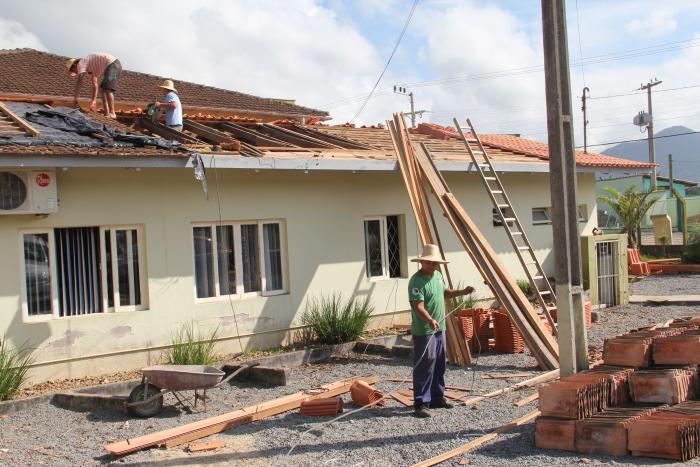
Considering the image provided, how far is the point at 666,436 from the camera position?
6.27 m

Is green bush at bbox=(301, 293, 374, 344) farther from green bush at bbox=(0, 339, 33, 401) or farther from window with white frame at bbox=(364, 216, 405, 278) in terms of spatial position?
green bush at bbox=(0, 339, 33, 401)

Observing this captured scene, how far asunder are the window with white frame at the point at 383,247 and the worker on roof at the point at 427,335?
5.51 metres

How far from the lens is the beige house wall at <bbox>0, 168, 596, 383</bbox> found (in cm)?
1019

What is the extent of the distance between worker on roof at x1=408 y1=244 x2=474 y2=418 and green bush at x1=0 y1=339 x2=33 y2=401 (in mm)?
4827

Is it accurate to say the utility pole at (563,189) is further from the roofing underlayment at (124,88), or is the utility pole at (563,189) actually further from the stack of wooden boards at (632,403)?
the roofing underlayment at (124,88)

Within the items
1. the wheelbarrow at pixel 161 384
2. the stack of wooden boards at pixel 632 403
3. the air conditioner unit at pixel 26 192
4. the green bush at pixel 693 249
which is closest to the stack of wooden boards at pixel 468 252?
the stack of wooden boards at pixel 632 403

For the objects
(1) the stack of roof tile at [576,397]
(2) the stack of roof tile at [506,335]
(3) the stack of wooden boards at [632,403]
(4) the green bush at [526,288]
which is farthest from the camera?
(4) the green bush at [526,288]

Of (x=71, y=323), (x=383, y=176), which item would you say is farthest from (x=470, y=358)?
(x=71, y=323)

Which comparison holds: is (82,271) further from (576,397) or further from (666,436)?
(666,436)

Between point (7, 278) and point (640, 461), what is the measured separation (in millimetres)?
7820

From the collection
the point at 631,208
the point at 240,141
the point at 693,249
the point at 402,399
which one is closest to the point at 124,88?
the point at 240,141

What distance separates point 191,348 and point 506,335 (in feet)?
15.7

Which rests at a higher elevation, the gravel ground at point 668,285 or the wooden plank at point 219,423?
the gravel ground at point 668,285

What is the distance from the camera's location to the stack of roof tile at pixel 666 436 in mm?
6234
